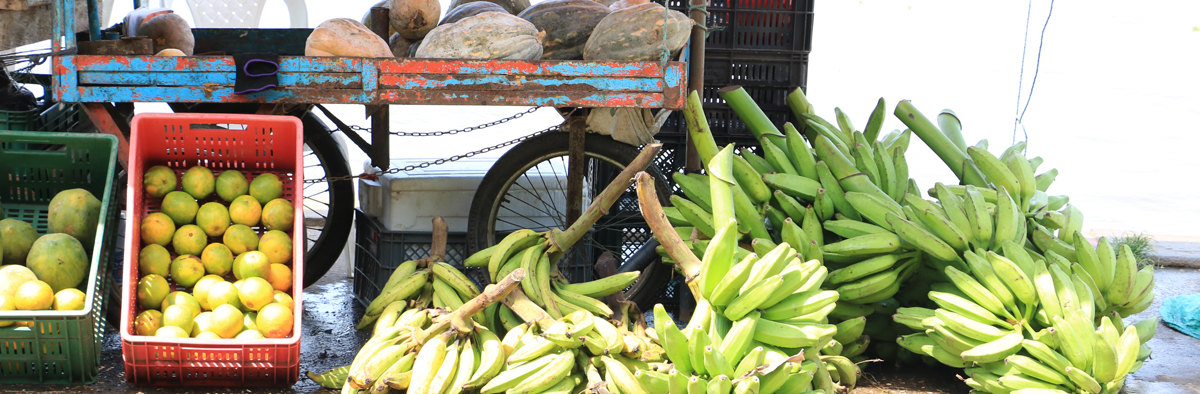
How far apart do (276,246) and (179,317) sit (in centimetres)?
40

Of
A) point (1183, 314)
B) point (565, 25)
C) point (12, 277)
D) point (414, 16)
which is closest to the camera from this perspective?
point (12, 277)

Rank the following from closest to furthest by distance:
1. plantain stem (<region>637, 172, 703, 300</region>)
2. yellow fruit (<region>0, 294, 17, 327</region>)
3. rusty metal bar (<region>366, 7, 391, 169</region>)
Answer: plantain stem (<region>637, 172, 703, 300</region>), yellow fruit (<region>0, 294, 17, 327</region>), rusty metal bar (<region>366, 7, 391, 169</region>)

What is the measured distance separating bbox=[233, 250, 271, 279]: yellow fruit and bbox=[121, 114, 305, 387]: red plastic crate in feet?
0.34

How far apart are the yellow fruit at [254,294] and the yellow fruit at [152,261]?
0.32 meters

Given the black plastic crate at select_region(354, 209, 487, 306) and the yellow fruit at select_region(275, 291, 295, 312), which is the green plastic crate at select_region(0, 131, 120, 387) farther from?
the black plastic crate at select_region(354, 209, 487, 306)

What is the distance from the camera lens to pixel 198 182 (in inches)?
117

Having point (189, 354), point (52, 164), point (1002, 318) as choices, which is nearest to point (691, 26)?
point (1002, 318)

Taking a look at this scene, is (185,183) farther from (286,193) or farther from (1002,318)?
(1002,318)

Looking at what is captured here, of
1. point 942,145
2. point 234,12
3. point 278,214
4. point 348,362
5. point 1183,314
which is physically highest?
point 234,12

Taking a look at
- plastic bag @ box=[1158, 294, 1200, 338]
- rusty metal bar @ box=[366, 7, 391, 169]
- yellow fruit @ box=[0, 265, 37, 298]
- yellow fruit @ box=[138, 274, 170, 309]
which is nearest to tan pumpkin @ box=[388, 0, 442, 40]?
rusty metal bar @ box=[366, 7, 391, 169]

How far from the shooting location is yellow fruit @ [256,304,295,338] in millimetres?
2699

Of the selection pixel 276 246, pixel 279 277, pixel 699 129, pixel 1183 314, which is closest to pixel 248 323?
pixel 279 277

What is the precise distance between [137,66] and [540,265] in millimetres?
1600

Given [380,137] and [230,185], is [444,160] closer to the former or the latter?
[380,137]
